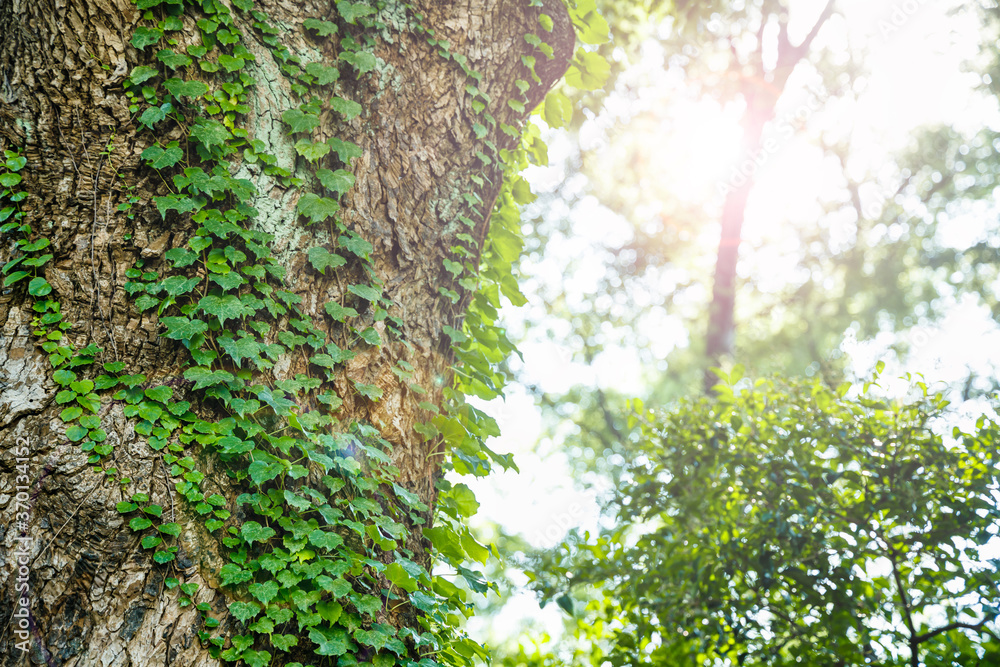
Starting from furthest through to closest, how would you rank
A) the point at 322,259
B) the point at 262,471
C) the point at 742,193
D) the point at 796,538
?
the point at 742,193 < the point at 796,538 < the point at 322,259 < the point at 262,471

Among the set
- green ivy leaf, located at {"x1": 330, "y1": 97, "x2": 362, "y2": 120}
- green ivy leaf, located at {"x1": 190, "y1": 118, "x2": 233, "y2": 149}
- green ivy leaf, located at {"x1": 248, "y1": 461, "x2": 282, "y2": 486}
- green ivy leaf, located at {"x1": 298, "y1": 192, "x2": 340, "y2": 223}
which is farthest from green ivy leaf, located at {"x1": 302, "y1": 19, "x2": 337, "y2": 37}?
green ivy leaf, located at {"x1": 248, "y1": 461, "x2": 282, "y2": 486}

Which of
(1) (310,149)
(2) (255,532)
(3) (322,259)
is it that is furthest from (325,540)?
(1) (310,149)

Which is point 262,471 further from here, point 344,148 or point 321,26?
point 321,26

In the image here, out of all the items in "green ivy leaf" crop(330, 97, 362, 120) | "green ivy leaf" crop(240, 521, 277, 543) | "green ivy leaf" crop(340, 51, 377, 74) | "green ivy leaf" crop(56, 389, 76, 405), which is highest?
"green ivy leaf" crop(340, 51, 377, 74)

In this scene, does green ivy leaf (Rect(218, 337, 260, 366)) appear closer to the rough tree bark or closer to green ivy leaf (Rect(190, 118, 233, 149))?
the rough tree bark

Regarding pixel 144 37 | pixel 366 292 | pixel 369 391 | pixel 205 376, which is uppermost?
pixel 144 37

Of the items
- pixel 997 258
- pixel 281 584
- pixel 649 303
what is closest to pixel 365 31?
pixel 281 584

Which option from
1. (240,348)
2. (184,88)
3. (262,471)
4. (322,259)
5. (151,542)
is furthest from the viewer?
(322,259)

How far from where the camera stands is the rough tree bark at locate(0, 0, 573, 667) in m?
1.59

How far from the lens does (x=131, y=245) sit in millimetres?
1897

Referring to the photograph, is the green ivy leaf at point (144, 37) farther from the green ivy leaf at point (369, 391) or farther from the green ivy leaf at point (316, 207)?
the green ivy leaf at point (369, 391)

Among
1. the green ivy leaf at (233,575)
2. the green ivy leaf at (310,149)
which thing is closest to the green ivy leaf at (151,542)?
the green ivy leaf at (233,575)

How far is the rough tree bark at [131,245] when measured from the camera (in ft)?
5.23

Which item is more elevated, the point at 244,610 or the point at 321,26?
the point at 321,26
